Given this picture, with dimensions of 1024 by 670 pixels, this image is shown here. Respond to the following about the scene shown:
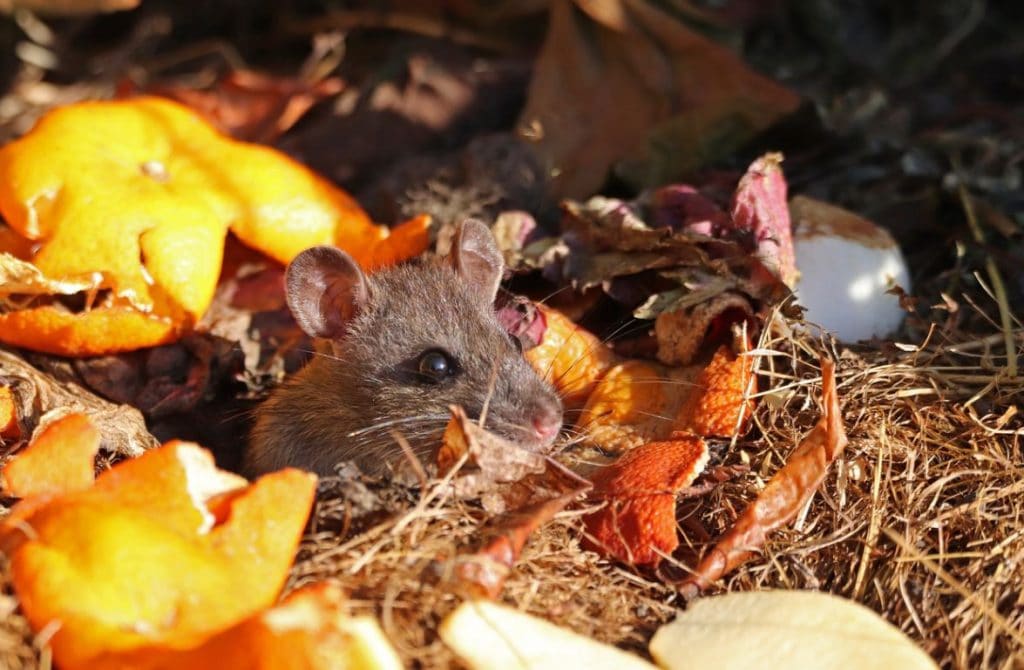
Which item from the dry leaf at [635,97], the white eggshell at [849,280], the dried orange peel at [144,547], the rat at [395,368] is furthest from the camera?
the dry leaf at [635,97]

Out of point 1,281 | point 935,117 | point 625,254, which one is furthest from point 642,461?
point 935,117

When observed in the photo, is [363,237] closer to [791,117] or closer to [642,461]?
[642,461]

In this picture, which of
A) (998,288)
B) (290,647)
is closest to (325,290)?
(290,647)

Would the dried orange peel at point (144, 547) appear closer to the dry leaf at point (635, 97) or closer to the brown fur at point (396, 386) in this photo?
the brown fur at point (396, 386)

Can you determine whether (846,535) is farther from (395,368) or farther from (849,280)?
(395,368)

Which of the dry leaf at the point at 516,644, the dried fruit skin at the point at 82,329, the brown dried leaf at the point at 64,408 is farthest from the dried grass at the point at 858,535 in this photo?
the dried fruit skin at the point at 82,329

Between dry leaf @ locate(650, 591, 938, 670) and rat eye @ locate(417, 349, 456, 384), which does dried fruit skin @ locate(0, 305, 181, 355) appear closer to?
rat eye @ locate(417, 349, 456, 384)
